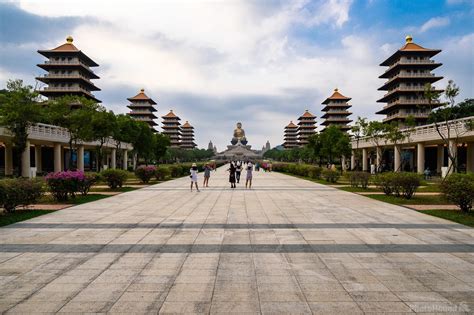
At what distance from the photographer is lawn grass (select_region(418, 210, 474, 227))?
34.1 ft

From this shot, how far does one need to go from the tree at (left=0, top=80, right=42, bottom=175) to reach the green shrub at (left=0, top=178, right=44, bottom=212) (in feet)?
50.1

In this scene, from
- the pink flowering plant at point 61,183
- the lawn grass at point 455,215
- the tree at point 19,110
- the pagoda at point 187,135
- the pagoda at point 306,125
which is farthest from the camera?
the pagoda at point 187,135

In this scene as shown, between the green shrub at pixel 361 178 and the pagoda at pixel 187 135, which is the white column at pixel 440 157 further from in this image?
the pagoda at pixel 187 135

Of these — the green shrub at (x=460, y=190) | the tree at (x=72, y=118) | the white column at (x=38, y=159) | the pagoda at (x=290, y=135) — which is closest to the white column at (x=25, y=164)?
the tree at (x=72, y=118)

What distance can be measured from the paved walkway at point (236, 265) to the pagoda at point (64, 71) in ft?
169

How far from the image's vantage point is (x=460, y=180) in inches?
475

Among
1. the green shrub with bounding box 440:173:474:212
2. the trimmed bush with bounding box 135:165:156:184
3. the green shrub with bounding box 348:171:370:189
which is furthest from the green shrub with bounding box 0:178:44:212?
the green shrub with bounding box 348:171:370:189

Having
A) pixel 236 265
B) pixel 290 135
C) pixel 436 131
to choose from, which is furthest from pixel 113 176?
pixel 290 135

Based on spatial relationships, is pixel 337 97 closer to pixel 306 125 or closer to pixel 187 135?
pixel 306 125

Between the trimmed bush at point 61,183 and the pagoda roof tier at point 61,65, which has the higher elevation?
the pagoda roof tier at point 61,65

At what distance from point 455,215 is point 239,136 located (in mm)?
127026

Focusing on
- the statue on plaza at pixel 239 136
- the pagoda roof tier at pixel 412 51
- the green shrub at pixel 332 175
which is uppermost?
the pagoda roof tier at pixel 412 51

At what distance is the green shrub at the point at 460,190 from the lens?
11.7 metres

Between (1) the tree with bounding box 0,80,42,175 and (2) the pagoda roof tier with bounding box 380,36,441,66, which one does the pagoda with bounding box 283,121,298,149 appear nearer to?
(2) the pagoda roof tier with bounding box 380,36,441,66
